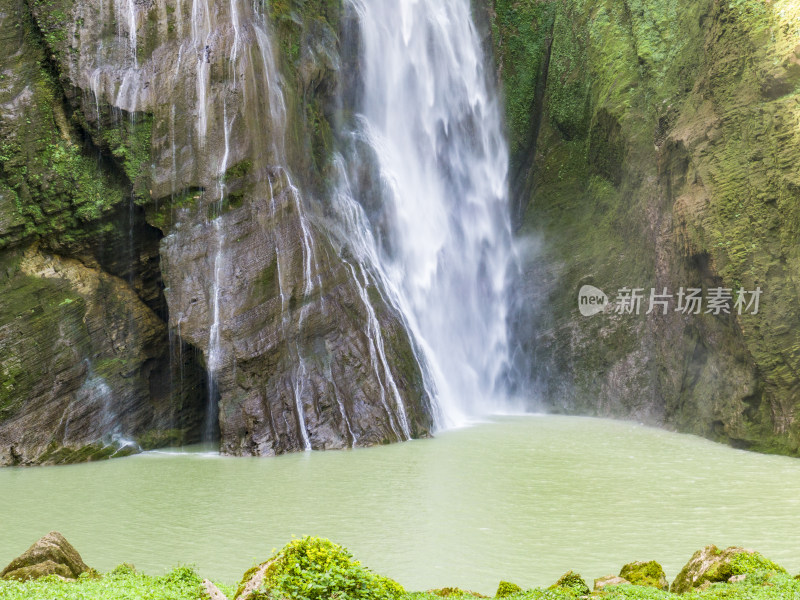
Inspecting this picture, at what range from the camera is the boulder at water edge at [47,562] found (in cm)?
680

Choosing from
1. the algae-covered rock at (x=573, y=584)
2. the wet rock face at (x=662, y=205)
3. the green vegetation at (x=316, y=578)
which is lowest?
the algae-covered rock at (x=573, y=584)

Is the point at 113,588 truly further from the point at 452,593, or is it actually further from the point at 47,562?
the point at 452,593

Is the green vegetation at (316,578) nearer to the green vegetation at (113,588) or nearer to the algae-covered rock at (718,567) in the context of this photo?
the green vegetation at (113,588)

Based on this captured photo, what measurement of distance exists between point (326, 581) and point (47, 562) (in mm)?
4113

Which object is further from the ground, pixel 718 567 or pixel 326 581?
pixel 326 581

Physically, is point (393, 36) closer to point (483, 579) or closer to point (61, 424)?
point (61, 424)

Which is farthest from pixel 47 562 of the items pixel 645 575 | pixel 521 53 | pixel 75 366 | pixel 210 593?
pixel 521 53

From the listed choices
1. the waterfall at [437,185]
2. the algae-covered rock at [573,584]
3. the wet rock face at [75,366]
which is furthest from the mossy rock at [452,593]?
the waterfall at [437,185]

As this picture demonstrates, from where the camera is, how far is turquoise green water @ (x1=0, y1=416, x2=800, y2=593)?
8703mm

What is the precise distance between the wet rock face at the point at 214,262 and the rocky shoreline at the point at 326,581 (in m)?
10.0

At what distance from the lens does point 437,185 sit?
88.0ft

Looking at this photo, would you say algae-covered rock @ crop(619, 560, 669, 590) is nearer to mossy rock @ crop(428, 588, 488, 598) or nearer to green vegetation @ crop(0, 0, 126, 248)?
mossy rock @ crop(428, 588, 488, 598)

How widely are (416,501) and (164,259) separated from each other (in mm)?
10300

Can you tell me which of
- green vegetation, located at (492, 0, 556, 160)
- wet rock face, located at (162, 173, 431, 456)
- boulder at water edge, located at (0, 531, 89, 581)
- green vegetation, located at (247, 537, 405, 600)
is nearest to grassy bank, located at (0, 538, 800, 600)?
green vegetation, located at (247, 537, 405, 600)
